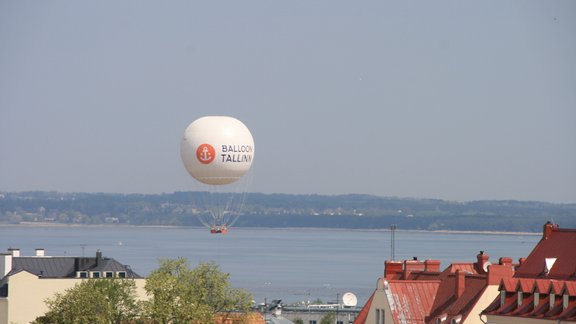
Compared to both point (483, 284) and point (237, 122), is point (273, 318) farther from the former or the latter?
point (483, 284)

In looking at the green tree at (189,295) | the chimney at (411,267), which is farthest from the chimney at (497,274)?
the green tree at (189,295)

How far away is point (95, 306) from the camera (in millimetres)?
64000

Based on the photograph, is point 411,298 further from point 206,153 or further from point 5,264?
point 5,264

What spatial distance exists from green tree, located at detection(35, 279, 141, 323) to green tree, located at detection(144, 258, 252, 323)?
1.12 m

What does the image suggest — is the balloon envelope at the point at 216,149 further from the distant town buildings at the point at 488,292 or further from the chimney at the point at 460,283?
the chimney at the point at 460,283

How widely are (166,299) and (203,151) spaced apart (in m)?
30.3

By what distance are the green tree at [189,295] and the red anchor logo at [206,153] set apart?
19689 millimetres

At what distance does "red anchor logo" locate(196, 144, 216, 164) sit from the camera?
306 ft

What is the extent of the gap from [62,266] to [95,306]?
2922cm

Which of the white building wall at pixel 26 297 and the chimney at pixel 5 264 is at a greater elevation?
the chimney at pixel 5 264

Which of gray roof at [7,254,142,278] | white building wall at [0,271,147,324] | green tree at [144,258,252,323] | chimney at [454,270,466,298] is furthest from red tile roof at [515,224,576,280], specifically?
gray roof at [7,254,142,278]

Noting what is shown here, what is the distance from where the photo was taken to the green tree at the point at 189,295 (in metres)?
62.8

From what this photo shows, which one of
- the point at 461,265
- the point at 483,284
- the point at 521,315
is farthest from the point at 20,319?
the point at 521,315

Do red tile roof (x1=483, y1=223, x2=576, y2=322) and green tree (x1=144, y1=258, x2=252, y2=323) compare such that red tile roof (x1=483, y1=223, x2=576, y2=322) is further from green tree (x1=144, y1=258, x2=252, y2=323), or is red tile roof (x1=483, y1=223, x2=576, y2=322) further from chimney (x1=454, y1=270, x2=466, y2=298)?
green tree (x1=144, y1=258, x2=252, y2=323)
